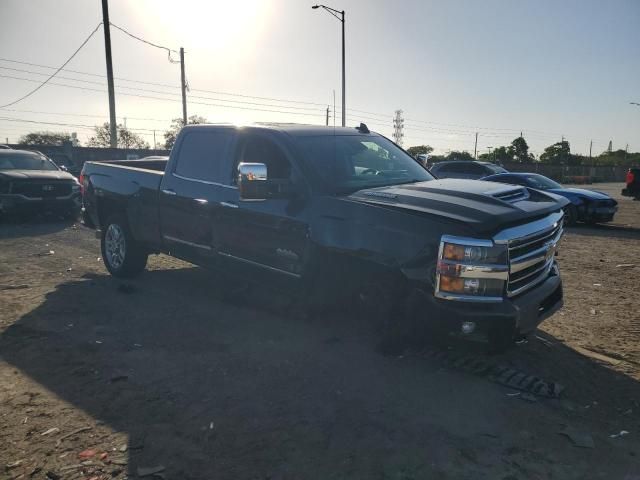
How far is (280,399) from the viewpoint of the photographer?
355cm

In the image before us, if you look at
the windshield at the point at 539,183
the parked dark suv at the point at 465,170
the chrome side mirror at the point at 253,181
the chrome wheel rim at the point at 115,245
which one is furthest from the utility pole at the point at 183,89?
the chrome side mirror at the point at 253,181

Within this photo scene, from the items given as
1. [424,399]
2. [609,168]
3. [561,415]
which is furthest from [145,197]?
[609,168]

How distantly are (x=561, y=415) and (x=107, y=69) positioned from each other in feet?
82.6

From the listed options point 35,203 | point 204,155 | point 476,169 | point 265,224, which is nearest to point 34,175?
point 35,203

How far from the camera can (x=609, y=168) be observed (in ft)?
197

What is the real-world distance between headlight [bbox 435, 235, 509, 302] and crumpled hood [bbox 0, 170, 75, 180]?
1161 cm

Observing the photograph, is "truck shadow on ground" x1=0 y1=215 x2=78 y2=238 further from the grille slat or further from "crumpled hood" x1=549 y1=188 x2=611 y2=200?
"crumpled hood" x1=549 y1=188 x2=611 y2=200

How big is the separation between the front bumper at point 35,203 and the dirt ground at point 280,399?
6919 mm

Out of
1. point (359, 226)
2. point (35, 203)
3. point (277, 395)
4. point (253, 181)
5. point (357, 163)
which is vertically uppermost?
point (357, 163)

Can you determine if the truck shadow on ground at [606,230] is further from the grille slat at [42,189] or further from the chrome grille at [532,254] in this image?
the grille slat at [42,189]

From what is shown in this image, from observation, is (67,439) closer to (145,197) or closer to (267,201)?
(267,201)

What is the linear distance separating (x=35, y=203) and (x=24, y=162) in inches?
66.0

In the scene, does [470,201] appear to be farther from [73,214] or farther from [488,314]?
[73,214]

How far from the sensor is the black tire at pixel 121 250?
6801 millimetres
